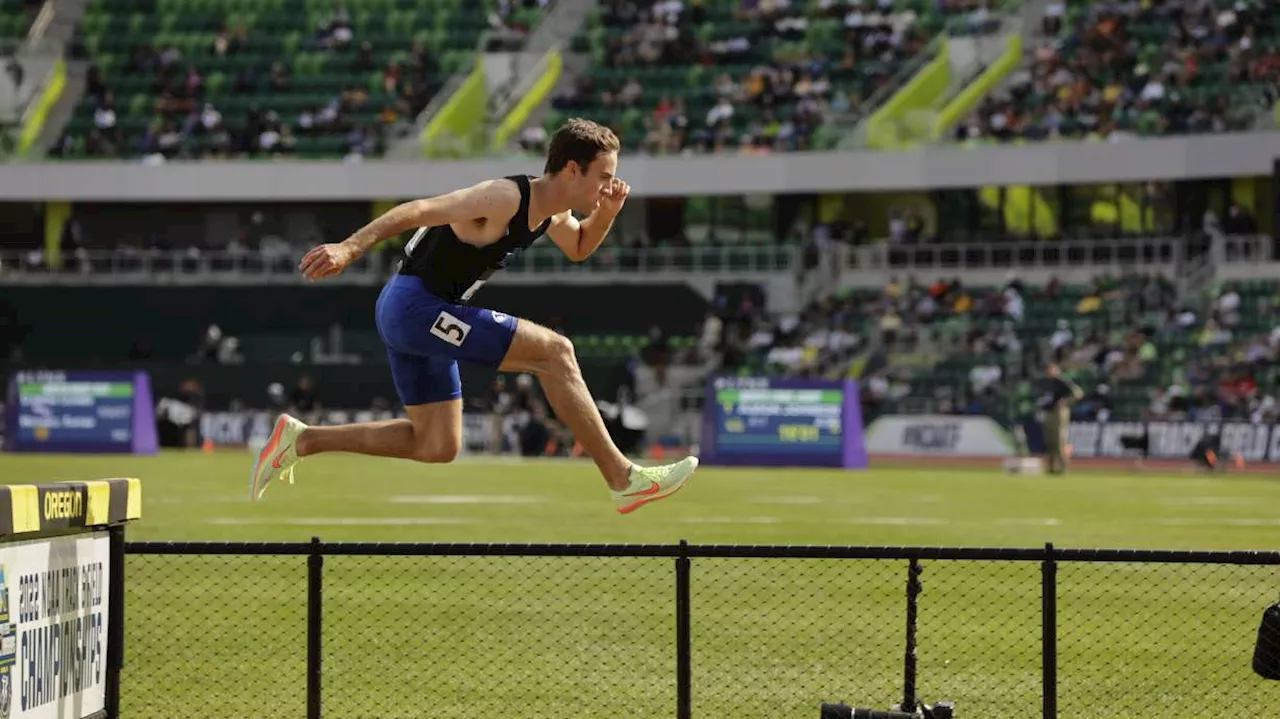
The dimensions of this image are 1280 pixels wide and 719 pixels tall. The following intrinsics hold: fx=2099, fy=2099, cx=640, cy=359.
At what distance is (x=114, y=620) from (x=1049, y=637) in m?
4.25

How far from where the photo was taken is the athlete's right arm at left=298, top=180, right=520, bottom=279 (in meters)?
8.90

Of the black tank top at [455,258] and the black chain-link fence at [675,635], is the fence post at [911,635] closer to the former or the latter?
the black chain-link fence at [675,635]

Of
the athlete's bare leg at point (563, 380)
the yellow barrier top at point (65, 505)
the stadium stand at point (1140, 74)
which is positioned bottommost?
the yellow barrier top at point (65, 505)

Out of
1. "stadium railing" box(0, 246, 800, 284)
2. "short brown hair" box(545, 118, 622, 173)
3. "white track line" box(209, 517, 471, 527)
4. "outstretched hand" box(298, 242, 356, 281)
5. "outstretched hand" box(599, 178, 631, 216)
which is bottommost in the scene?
"white track line" box(209, 517, 471, 527)

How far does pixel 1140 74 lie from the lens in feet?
179

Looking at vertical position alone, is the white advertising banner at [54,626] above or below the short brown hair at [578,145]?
below

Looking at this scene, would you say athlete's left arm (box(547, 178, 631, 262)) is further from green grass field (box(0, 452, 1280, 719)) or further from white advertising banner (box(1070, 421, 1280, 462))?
white advertising banner (box(1070, 421, 1280, 462))

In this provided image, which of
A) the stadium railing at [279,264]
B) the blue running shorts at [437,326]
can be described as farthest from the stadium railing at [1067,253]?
the blue running shorts at [437,326]

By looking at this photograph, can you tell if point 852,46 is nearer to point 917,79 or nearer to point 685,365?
point 917,79

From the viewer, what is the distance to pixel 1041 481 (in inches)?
1362

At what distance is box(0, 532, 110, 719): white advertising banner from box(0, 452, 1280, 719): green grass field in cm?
177

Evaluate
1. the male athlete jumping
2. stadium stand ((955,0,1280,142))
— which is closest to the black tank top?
the male athlete jumping

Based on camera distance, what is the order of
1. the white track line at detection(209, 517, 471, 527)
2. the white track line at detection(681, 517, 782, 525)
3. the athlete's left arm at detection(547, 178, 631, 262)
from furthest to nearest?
the white track line at detection(681, 517, 782, 525), the white track line at detection(209, 517, 471, 527), the athlete's left arm at detection(547, 178, 631, 262)

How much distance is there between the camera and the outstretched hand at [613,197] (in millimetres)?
10179
